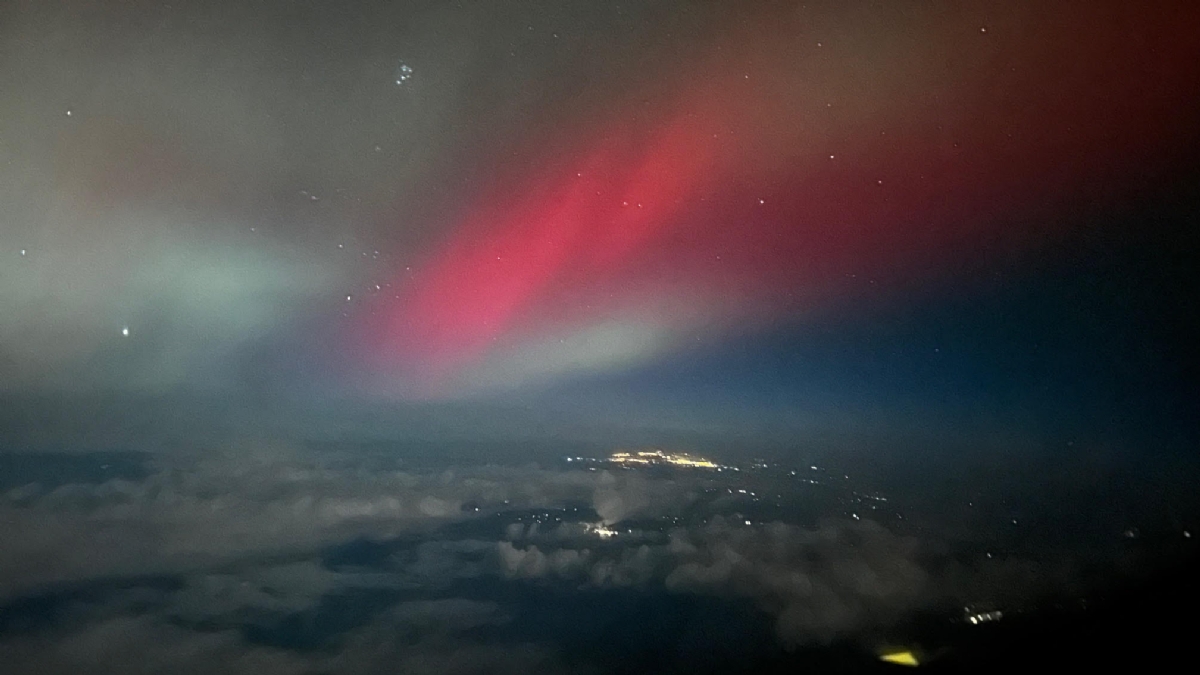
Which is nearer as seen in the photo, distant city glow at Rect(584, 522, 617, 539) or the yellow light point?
the yellow light point

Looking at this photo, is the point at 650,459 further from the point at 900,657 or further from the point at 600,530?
the point at 900,657

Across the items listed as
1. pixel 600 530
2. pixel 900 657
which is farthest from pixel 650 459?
pixel 900 657

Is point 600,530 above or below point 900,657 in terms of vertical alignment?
below

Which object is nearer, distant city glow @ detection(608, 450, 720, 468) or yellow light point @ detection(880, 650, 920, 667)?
yellow light point @ detection(880, 650, 920, 667)

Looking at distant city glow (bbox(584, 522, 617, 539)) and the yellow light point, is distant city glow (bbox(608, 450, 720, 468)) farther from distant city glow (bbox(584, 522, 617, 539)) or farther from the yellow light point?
the yellow light point

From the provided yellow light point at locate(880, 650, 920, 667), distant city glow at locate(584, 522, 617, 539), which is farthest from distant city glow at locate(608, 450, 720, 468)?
yellow light point at locate(880, 650, 920, 667)

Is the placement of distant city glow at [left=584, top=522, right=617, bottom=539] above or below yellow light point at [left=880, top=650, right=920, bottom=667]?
below

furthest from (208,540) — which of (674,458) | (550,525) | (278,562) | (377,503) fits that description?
(674,458)

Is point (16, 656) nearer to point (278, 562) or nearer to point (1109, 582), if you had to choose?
point (278, 562)
